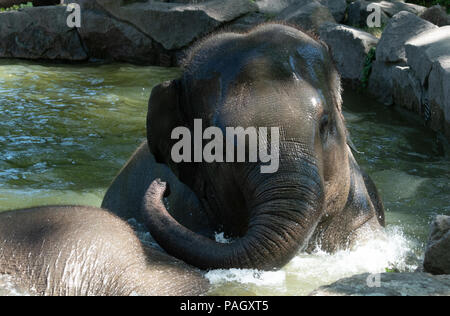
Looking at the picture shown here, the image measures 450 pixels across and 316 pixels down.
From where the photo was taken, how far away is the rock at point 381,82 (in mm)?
11250

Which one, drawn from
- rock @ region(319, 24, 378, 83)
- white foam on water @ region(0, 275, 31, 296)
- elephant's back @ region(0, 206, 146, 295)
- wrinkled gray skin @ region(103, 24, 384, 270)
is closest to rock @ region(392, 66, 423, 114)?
rock @ region(319, 24, 378, 83)

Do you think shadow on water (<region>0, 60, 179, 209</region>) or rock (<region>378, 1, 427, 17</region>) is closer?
shadow on water (<region>0, 60, 179, 209</region>)

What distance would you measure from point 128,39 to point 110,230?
A: 12.1 metres

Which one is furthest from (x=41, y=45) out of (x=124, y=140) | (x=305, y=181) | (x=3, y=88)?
(x=305, y=181)

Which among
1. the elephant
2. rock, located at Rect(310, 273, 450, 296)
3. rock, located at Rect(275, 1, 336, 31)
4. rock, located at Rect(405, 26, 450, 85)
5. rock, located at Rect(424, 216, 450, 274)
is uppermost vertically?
rock, located at Rect(310, 273, 450, 296)

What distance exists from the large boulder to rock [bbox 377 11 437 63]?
30 centimetres

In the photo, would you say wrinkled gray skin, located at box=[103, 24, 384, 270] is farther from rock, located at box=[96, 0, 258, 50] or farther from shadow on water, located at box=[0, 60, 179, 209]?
rock, located at box=[96, 0, 258, 50]

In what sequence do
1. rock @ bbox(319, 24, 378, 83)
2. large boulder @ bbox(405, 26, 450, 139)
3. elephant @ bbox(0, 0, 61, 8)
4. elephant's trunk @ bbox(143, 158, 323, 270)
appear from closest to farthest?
elephant's trunk @ bbox(143, 158, 323, 270) < large boulder @ bbox(405, 26, 450, 139) < rock @ bbox(319, 24, 378, 83) < elephant @ bbox(0, 0, 61, 8)

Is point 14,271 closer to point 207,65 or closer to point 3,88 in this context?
point 207,65

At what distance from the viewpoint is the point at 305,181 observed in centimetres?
354

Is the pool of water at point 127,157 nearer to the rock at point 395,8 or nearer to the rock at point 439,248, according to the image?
the rock at point 439,248

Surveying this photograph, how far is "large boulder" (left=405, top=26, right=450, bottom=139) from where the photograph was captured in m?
8.73

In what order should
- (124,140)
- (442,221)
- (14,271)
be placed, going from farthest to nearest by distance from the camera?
(124,140)
(442,221)
(14,271)

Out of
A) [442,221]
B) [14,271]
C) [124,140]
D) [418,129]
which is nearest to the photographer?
[14,271]
